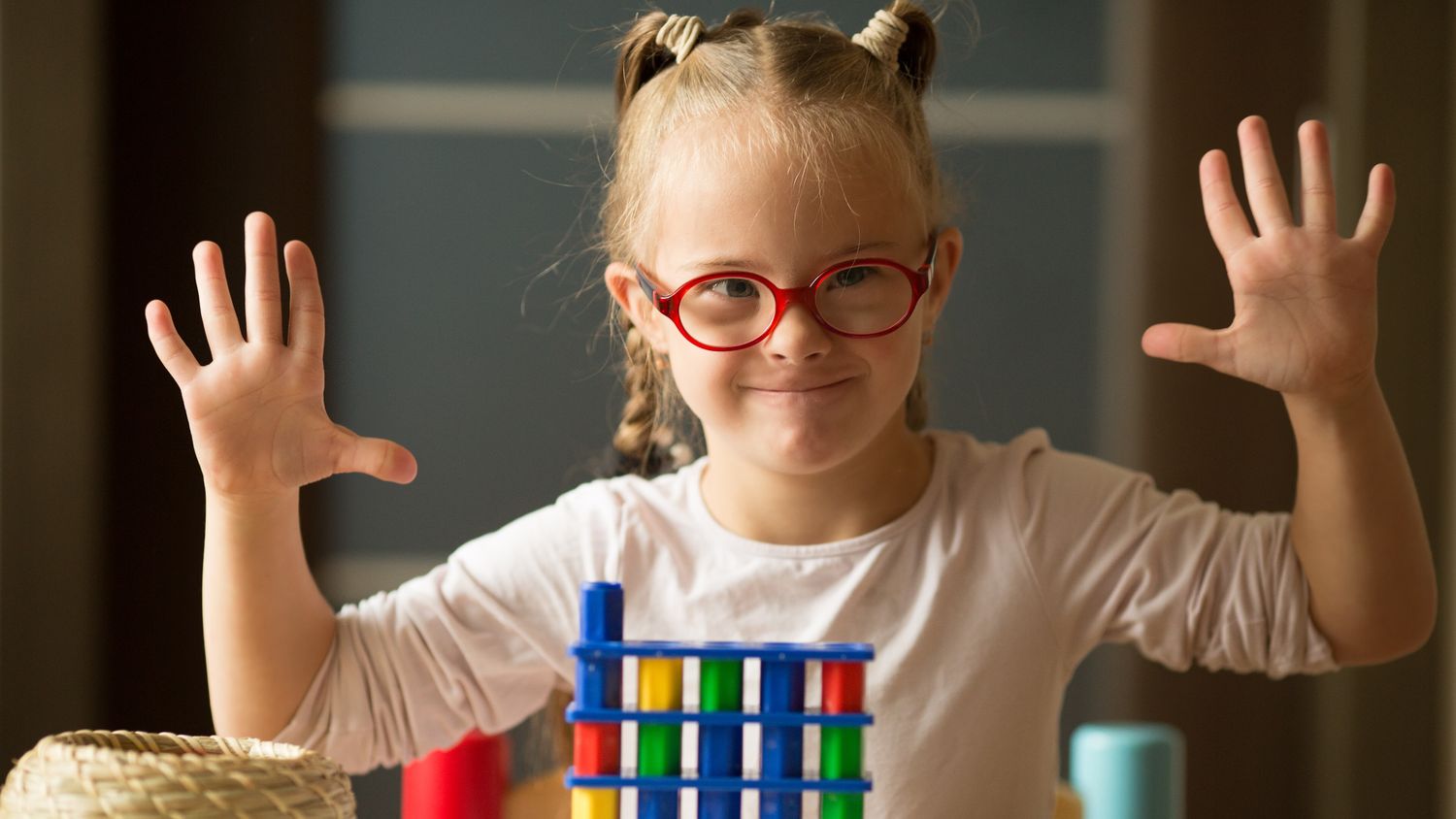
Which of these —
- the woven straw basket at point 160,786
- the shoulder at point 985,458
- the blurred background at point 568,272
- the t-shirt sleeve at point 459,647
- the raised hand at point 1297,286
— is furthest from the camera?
the blurred background at point 568,272

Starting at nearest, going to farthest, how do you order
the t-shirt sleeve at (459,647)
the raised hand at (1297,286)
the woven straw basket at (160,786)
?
1. the woven straw basket at (160,786)
2. the raised hand at (1297,286)
3. the t-shirt sleeve at (459,647)

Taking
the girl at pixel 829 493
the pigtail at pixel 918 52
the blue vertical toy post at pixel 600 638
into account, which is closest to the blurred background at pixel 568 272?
the pigtail at pixel 918 52

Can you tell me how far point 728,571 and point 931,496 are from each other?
0.52ft

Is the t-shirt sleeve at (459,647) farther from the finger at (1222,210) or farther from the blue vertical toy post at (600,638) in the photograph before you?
the finger at (1222,210)

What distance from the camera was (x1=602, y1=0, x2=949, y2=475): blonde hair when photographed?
0.91 m

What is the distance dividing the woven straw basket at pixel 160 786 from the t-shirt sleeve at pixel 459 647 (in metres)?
0.27

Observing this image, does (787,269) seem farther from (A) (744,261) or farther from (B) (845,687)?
(B) (845,687)

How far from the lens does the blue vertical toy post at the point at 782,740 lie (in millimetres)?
644

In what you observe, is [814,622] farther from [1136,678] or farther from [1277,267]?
[1136,678]

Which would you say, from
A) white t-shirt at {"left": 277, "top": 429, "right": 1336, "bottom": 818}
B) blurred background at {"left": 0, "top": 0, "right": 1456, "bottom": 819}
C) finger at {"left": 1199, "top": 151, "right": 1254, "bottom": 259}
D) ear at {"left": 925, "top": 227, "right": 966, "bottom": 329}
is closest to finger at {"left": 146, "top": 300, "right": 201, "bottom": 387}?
white t-shirt at {"left": 277, "top": 429, "right": 1336, "bottom": 818}

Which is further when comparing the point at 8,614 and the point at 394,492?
the point at 394,492

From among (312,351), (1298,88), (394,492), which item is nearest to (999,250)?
(1298,88)

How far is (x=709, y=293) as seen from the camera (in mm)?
875

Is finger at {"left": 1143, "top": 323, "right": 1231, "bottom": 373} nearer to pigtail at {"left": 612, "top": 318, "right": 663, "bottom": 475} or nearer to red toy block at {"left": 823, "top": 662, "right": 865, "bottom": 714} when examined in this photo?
red toy block at {"left": 823, "top": 662, "right": 865, "bottom": 714}
